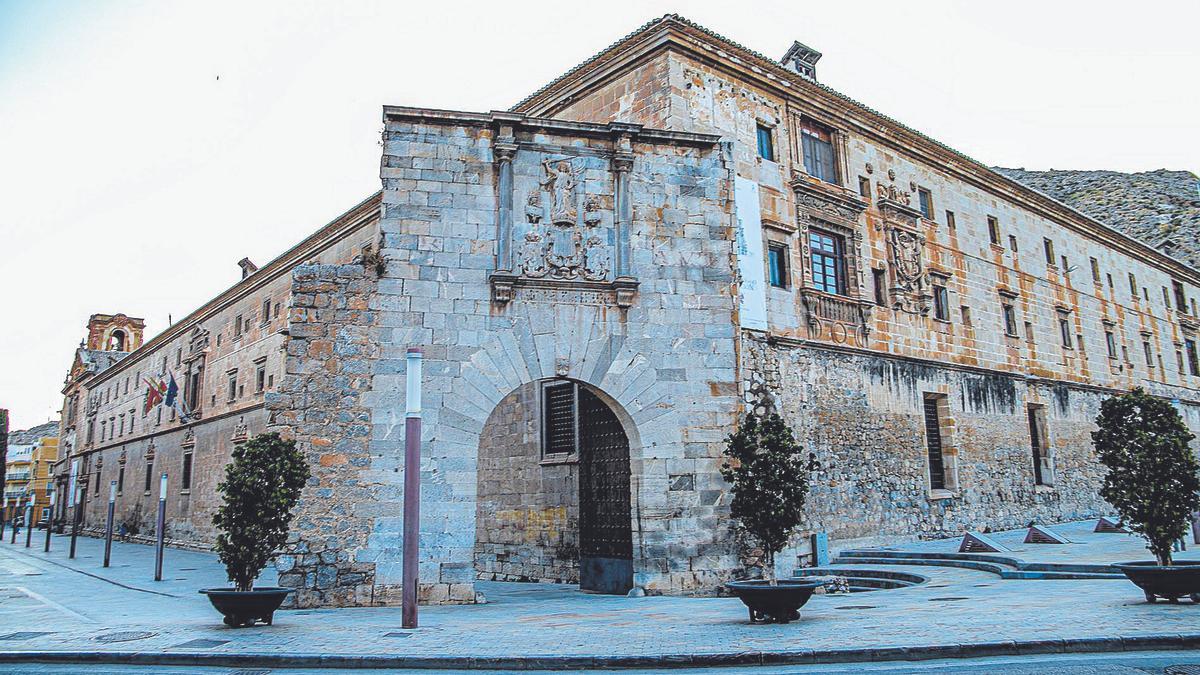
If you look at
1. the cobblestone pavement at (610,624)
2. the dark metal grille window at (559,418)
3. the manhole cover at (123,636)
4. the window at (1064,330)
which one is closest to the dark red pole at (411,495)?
the cobblestone pavement at (610,624)

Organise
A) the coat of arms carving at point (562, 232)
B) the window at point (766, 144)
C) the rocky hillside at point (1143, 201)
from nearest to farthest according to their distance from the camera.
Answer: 1. the coat of arms carving at point (562, 232)
2. the window at point (766, 144)
3. the rocky hillside at point (1143, 201)

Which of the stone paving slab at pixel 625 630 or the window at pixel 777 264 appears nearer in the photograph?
the stone paving slab at pixel 625 630

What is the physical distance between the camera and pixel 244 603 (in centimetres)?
948

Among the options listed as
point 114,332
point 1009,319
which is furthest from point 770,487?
point 114,332

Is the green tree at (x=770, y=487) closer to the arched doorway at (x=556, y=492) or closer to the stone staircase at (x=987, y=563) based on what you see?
the arched doorway at (x=556, y=492)

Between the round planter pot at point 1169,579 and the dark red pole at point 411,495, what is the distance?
27.2ft

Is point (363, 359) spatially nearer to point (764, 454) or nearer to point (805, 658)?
point (764, 454)

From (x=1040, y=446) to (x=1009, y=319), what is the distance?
448 cm

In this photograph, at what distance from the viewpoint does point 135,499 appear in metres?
40.8

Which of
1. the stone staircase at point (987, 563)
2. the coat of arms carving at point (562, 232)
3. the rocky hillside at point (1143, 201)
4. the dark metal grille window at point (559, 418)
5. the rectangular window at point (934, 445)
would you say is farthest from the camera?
the rocky hillside at point (1143, 201)

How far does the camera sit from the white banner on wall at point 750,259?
738 inches

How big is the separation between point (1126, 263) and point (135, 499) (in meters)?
47.8

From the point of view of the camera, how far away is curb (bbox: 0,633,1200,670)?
24.3 ft

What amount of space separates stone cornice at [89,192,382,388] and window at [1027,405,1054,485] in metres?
22.6
